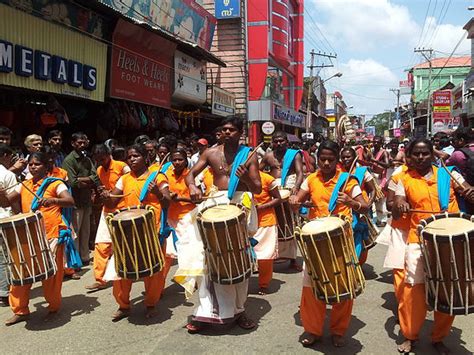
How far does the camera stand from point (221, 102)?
18.1 meters

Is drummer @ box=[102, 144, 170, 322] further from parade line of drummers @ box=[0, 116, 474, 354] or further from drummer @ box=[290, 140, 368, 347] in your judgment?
drummer @ box=[290, 140, 368, 347]

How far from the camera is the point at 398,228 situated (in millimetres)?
3926

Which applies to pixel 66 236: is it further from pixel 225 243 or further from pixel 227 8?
pixel 227 8

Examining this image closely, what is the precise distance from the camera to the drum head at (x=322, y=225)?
349 cm

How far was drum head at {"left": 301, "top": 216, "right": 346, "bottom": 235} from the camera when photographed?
3.49 metres

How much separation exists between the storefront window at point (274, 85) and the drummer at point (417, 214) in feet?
74.6

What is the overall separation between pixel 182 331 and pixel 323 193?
1.71m

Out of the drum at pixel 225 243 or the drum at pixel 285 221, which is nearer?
the drum at pixel 225 243

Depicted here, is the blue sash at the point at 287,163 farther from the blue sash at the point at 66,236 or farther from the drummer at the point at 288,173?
the blue sash at the point at 66,236

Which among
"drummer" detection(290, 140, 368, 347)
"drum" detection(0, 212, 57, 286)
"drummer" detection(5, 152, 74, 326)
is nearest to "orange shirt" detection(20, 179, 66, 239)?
"drummer" detection(5, 152, 74, 326)

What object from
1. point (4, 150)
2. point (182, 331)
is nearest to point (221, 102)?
point (4, 150)

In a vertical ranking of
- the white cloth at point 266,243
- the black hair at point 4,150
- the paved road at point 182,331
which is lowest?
the paved road at point 182,331

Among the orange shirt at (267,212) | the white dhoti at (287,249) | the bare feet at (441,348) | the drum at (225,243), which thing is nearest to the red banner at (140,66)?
the white dhoti at (287,249)

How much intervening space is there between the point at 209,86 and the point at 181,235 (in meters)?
12.5
